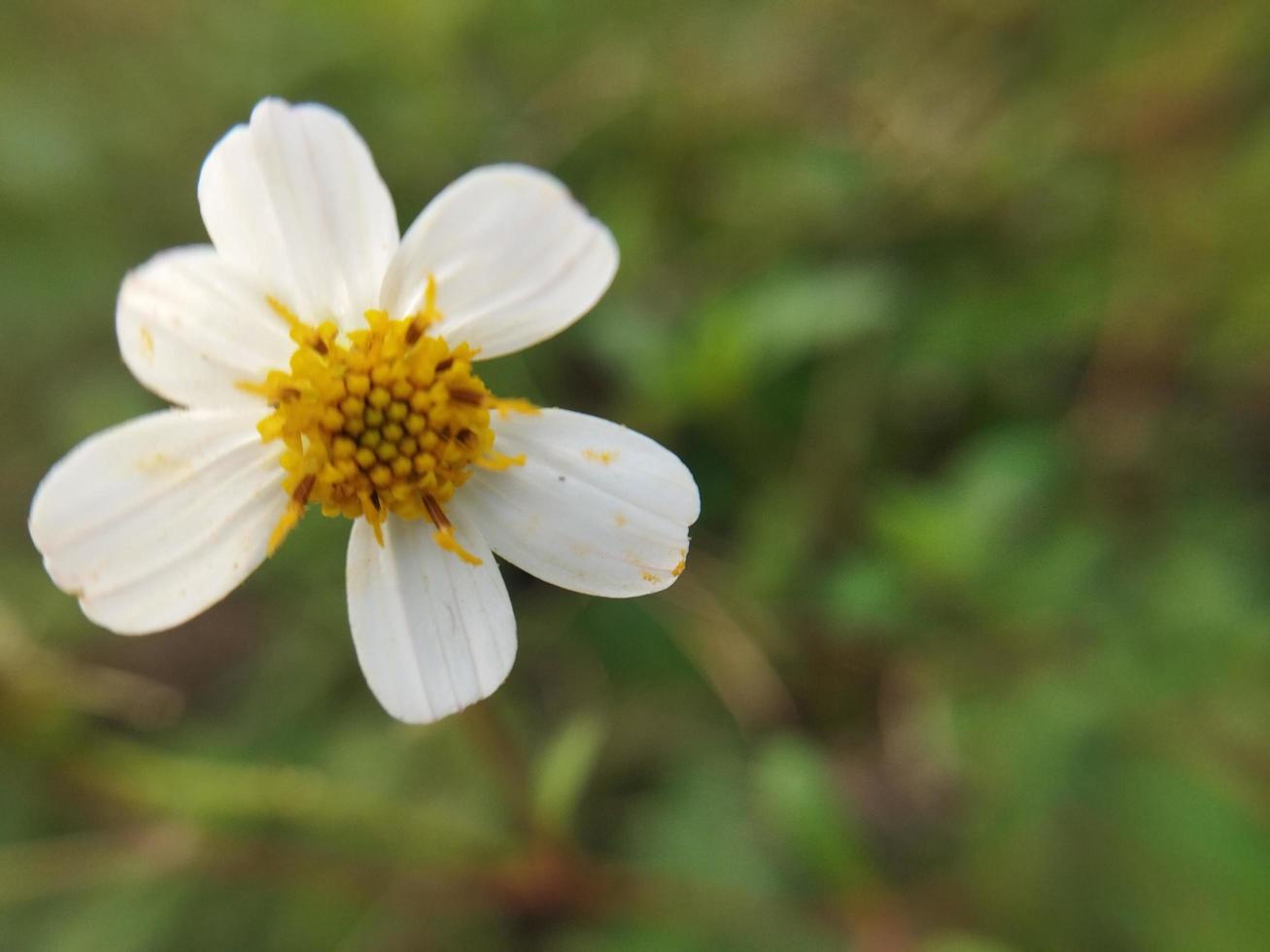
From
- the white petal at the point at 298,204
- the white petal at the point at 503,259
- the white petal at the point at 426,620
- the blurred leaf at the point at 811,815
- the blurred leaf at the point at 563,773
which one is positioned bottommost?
the blurred leaf at the point at 811,815

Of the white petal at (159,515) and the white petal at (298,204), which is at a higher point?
the white petal at (298,204)

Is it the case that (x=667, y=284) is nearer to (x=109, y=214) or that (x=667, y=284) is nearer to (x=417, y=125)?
(x=417, y=125)

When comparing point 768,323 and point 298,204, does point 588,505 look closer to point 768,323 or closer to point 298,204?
point 298,204

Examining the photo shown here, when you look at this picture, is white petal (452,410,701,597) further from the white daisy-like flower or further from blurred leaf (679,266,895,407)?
blurred leaf (679,266,895,407)

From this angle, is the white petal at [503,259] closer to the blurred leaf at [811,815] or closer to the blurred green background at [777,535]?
the blurred green background at [777,535]

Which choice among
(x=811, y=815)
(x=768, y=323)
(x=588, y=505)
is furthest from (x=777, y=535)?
(x=588, y=505)

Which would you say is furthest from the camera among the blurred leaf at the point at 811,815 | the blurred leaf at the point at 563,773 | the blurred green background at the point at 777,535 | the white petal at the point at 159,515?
the blurred green background at the point at 777,535

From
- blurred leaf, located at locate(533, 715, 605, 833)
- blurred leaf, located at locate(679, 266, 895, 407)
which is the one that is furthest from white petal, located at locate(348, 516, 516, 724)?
blurred leaf, located at locate(679, 266, 895, 407)

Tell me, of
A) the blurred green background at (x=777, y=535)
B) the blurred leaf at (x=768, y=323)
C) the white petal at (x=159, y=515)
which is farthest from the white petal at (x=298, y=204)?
the blurred leaf at (x=768, y=323)
